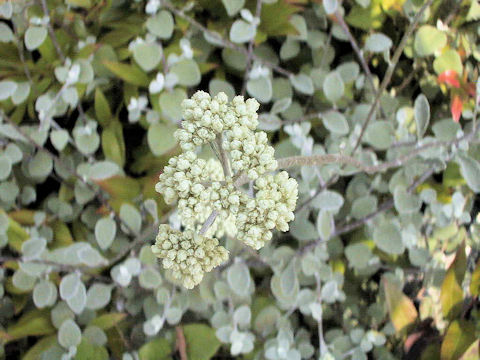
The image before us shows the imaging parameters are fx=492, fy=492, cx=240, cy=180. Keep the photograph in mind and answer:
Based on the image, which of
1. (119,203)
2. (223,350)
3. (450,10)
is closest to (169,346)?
(223,350)

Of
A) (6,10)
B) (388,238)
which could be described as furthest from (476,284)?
(6,10)

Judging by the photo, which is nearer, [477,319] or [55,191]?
[477,319]

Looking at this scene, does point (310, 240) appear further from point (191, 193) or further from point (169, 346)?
point (191, 193)

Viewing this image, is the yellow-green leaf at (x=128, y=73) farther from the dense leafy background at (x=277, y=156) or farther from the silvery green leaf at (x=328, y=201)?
the silvery green leaf at (x=328, y=201)

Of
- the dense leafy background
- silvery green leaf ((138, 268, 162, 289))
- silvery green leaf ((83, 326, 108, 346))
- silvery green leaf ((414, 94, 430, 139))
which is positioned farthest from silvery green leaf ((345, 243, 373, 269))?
silvery green leaf ((83, 326, 108, 346))

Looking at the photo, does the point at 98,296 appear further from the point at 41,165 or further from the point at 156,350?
the point at 41,165
